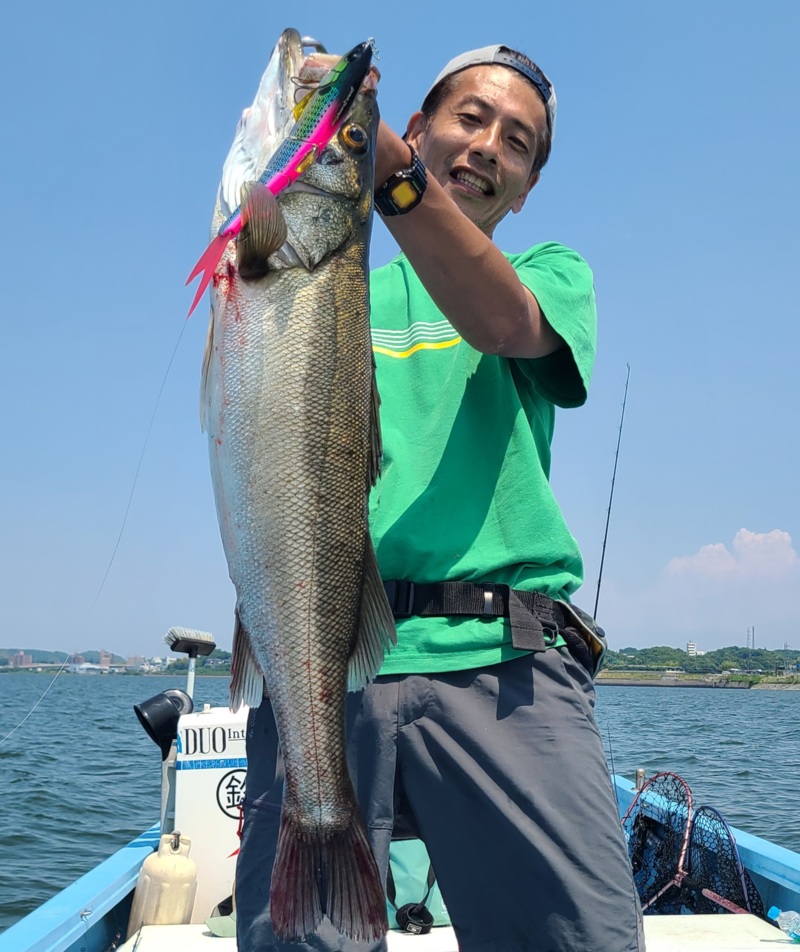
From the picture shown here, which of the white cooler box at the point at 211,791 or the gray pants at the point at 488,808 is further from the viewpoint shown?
the white cooler box at the point at 211,791

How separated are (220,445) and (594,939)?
1399mm

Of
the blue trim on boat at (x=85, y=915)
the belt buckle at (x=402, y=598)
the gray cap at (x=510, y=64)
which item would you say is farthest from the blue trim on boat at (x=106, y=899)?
the gray cap at (x=510, y=64)

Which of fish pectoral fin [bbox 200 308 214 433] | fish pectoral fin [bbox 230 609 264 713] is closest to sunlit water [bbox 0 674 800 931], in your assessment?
fish pectoral fin [bbox 230 609 264 713]

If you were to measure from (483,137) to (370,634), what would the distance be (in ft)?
5.23

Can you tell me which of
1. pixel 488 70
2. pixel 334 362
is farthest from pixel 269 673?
pixel 488 70

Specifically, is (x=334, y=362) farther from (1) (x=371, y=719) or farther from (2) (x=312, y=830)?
(2) (x=312, y=830)

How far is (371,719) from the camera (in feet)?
7.12

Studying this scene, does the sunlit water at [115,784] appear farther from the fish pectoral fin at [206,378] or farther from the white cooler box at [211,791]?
the fish pectoral fin at [206,378]

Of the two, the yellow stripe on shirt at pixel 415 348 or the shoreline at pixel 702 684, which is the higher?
the yellow stripe on shirt at pixel 415 348

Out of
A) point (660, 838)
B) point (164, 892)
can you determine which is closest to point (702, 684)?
point (660, 838)

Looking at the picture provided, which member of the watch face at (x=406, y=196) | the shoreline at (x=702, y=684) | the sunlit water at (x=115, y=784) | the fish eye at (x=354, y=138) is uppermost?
the fish eye at (x=354, y=138)

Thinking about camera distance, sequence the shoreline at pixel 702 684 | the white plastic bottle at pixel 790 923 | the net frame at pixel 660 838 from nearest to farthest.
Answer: the white plastic bottle at pixel 790 923
the net frame at pixel 660 838
the shoreline at pixel 702 684

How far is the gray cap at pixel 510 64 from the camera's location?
2.80m

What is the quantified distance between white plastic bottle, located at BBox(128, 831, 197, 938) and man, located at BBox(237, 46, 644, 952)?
3093mm
